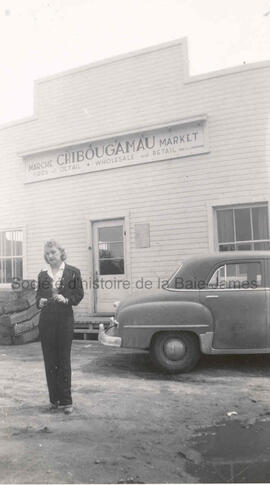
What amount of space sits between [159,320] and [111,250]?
4.49 metres

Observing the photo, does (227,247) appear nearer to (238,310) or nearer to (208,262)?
(208,262)

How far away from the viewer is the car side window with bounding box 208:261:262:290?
248 inches

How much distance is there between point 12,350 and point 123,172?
457cm

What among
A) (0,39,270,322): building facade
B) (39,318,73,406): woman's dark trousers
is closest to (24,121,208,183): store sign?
(0,39,270,322): building facade

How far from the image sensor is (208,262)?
6484 mm

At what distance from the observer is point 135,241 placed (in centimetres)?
1007

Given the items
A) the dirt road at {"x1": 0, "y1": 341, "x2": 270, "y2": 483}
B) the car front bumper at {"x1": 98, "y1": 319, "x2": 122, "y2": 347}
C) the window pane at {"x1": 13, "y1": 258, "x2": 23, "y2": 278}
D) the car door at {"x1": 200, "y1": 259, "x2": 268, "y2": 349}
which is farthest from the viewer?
the window pane at {"x1": 13, "y1": 258, "x2": 23, "y2": 278}

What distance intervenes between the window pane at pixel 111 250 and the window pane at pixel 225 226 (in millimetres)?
2371

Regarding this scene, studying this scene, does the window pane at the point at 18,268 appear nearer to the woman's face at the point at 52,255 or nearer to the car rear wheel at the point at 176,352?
the car rear wheel at the point at 176,352

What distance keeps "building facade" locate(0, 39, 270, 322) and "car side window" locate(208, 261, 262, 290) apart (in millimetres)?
2614

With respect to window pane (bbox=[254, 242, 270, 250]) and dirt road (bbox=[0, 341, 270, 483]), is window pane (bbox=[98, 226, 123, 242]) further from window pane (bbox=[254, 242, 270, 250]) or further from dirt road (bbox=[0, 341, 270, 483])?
dirt road (bbox=[0, 341, 270, 483])

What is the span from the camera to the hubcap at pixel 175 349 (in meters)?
6.24

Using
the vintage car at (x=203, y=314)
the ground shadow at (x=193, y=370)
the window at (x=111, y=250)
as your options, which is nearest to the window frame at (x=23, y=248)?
the window at (x=111, y=250)

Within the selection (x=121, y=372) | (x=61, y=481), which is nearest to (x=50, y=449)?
(x=61, y=481)
